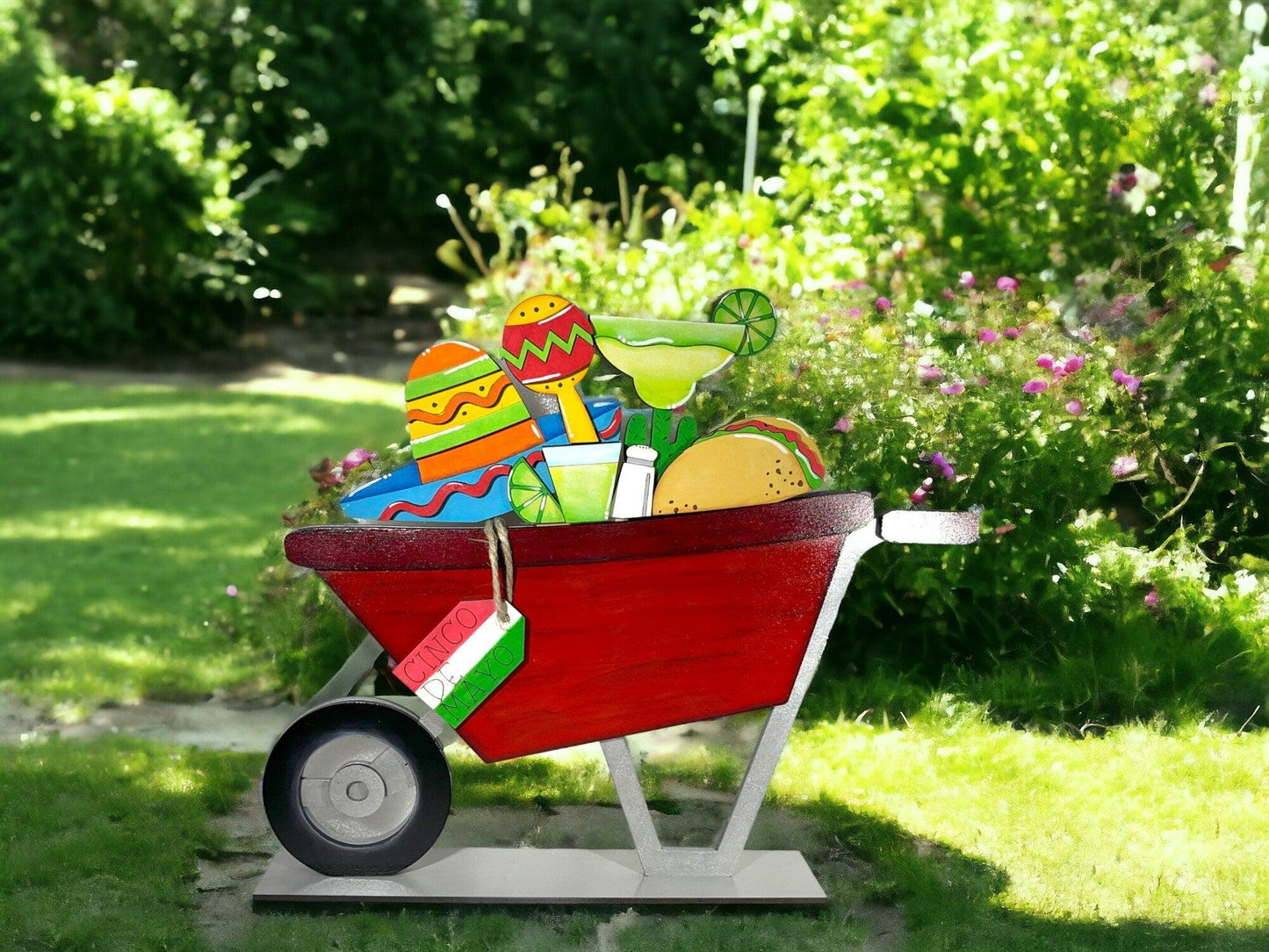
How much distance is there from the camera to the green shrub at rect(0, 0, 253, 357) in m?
9.62

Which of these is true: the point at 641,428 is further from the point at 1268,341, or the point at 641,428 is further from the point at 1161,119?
the point at 1161,119

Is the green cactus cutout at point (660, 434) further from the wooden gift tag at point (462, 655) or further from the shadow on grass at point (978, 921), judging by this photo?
the shadow on grass at point (978, 921)

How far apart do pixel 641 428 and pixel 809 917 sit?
986 millimetres

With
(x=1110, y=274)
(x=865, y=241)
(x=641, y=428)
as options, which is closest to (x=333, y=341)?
(x=865, y=241)

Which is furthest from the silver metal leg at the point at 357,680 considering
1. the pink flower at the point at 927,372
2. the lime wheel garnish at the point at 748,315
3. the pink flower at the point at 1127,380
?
the pink flower at the point at 1127,380

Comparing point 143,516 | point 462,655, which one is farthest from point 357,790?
point 143,516

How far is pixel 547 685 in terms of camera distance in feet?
8.70

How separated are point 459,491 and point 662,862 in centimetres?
83

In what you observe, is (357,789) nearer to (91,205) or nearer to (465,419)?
(465,419)

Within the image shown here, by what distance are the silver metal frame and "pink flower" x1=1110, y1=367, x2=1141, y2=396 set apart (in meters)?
1.72

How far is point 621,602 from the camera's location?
2.62 meters

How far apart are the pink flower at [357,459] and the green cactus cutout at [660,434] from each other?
1391mm

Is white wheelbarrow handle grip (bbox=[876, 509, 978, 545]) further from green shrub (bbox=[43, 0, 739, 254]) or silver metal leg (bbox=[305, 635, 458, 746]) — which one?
green shrub (bbox=[43, 0, 739, 254])

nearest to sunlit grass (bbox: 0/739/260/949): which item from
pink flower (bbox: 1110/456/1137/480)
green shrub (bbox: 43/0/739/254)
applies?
pink flower (bbox: 1110/456/1137/480)
